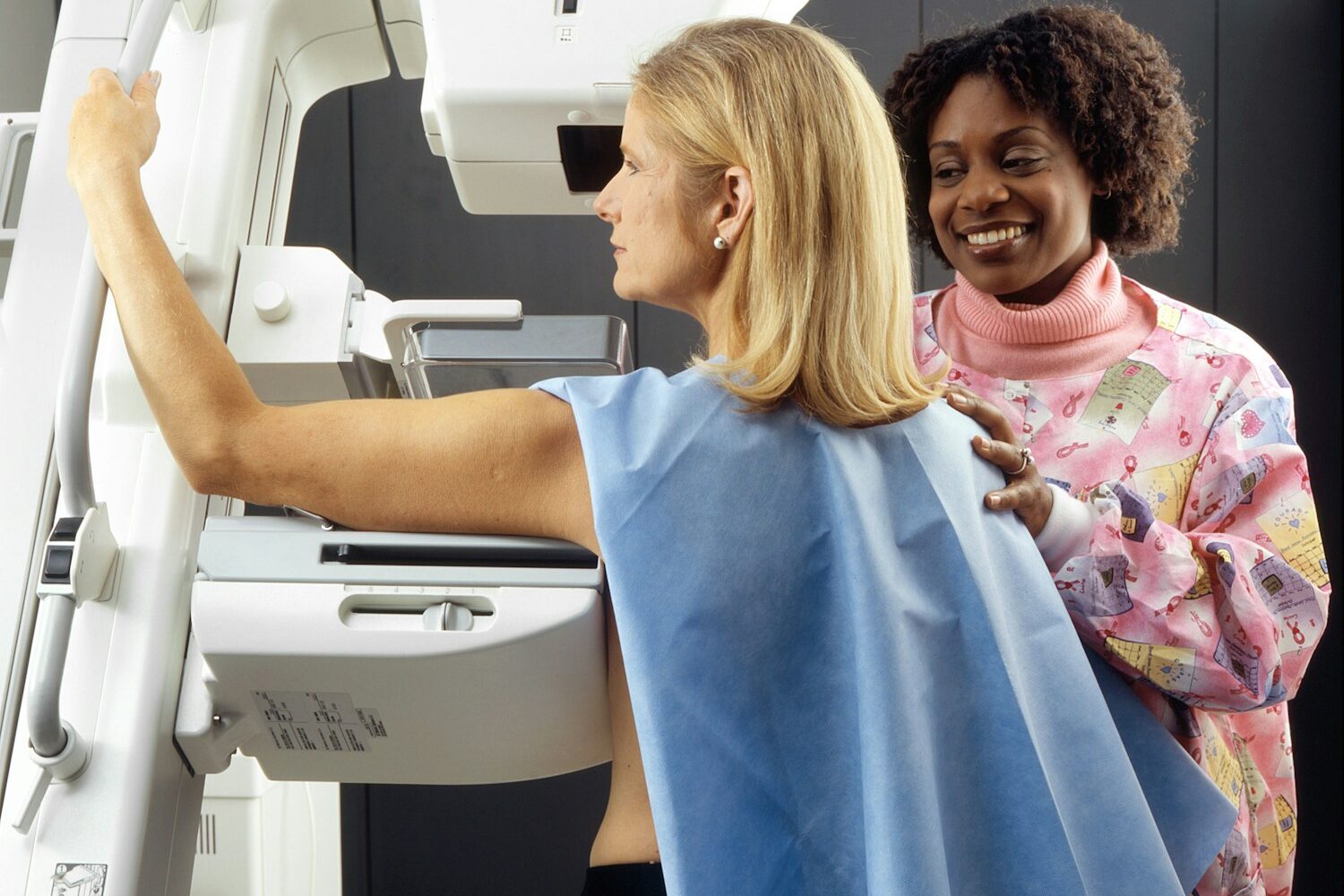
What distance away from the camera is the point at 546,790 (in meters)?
2.77

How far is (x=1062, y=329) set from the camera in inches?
60.3

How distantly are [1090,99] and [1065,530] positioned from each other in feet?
1.98

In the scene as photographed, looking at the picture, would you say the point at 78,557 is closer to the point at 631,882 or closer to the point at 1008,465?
the point at 631,882

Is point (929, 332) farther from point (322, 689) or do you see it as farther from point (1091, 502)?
point (322, 689)

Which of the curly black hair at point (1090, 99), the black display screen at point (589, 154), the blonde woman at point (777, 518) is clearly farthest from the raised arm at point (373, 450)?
the curly black hair at point (1090, 99)

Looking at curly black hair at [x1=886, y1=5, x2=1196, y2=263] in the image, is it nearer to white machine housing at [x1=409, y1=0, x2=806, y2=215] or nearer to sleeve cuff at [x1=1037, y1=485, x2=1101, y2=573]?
white machine housing at [x1=409, y1=0, x2=806, y2=215]

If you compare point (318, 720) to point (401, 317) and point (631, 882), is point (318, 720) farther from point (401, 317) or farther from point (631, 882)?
point (401, 317)

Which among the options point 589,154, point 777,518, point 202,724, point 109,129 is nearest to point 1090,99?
point 589,154

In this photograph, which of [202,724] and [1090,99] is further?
[1090,99]

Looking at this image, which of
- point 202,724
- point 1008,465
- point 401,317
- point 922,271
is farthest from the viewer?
point 922,271

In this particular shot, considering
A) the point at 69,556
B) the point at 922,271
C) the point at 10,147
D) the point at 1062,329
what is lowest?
the point at 69,556

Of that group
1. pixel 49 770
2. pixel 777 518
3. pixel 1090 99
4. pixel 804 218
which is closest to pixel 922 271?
pixel 1090 99

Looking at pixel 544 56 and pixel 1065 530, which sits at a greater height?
pixel 544 56

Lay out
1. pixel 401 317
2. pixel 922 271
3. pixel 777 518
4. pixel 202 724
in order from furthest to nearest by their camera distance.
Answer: pixel 922 271 → pixel 401 317 → pixel 202 724 → pixel 777 518
